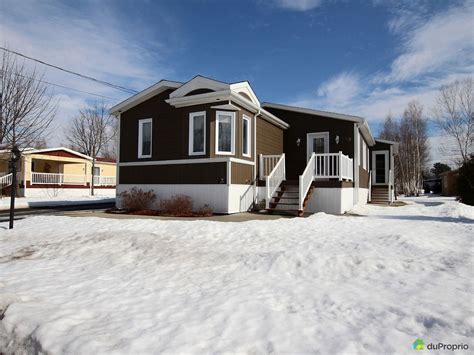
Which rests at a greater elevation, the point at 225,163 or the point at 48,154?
the point at 48,154

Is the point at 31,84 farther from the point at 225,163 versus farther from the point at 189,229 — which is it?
→ the point at 189,229

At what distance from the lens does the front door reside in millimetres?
21288

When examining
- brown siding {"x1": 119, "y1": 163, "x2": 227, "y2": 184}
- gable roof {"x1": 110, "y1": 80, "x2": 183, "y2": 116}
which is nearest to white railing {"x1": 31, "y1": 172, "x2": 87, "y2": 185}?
gable roof {"x1": 110, "y1": 80, "x2": 183, "y2": 116}

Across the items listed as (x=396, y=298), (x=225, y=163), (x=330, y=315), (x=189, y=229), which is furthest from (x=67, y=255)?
(x=225, y=163)

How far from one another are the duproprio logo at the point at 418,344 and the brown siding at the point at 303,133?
12247 mm

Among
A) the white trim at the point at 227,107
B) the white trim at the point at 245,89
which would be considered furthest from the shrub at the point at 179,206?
the white trim at the point at 245,89

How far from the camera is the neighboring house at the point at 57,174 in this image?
82.0 feet

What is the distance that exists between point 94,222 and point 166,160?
13.8 ft

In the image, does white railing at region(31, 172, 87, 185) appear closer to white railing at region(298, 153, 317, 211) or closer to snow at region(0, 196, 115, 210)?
snow at region(0, 196, 115, 210)

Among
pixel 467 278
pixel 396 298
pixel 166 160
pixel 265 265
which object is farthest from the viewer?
Answer: pixel 166 160

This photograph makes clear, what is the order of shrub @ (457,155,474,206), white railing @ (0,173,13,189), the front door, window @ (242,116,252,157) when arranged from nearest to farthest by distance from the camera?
window @ (242,116,252,157), shrub @ (457,155,474,206), the front door, white railing @ (0,173,13,189)

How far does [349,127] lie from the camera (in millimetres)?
14297

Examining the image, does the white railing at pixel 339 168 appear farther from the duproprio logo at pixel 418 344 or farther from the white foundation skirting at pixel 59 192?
the white foundation skirting at pixel 59 192

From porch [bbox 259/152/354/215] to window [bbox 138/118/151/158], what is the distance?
491 centimetres
